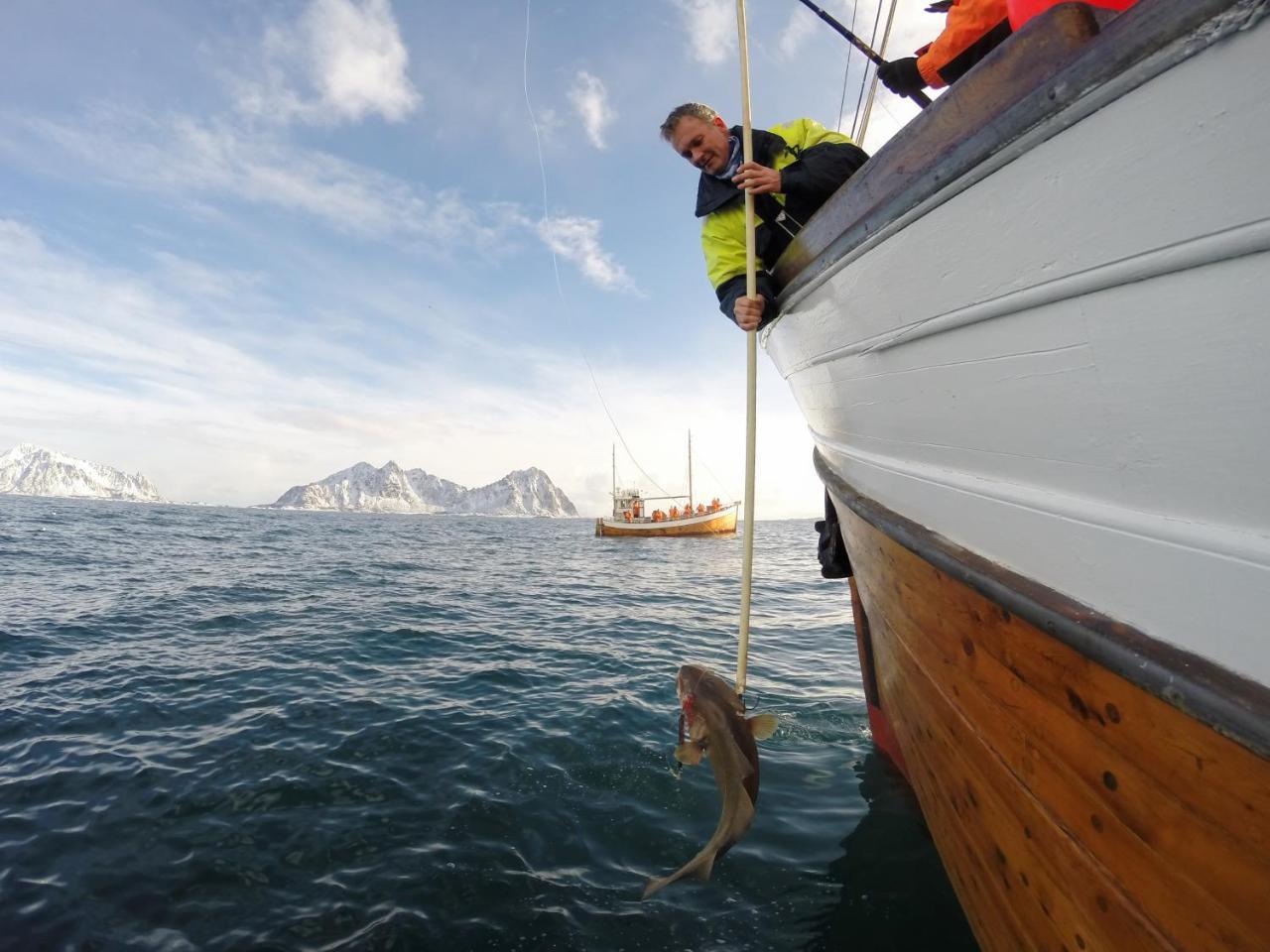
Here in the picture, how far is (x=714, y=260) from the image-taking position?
3271mm

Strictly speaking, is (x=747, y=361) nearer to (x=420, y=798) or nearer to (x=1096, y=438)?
(x=1096, y=438)

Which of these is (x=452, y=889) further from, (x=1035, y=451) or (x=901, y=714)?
(x=1035, y=451)

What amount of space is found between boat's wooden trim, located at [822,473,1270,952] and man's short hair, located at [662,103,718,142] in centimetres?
224

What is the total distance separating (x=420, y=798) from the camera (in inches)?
171

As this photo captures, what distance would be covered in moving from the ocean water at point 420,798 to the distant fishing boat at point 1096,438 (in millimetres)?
1999

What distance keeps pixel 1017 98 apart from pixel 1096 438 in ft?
2.46

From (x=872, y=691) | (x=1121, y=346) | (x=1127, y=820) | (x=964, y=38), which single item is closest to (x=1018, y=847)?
(x=1127, y=820)

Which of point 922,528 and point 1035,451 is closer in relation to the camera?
point 1035,451

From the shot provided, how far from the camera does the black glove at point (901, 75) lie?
3.10 m

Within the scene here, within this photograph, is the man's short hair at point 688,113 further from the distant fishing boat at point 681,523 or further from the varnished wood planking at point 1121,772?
the distant fishing boat at point 681,523

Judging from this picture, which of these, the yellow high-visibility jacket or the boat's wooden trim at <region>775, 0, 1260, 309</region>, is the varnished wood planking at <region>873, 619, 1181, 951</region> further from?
the yellow high-visibility jacket

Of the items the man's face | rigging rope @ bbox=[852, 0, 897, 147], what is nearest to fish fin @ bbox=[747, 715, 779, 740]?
the man's face

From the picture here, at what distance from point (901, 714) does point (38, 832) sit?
5.46 m

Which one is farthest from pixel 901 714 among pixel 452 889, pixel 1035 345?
pixel 452 889
